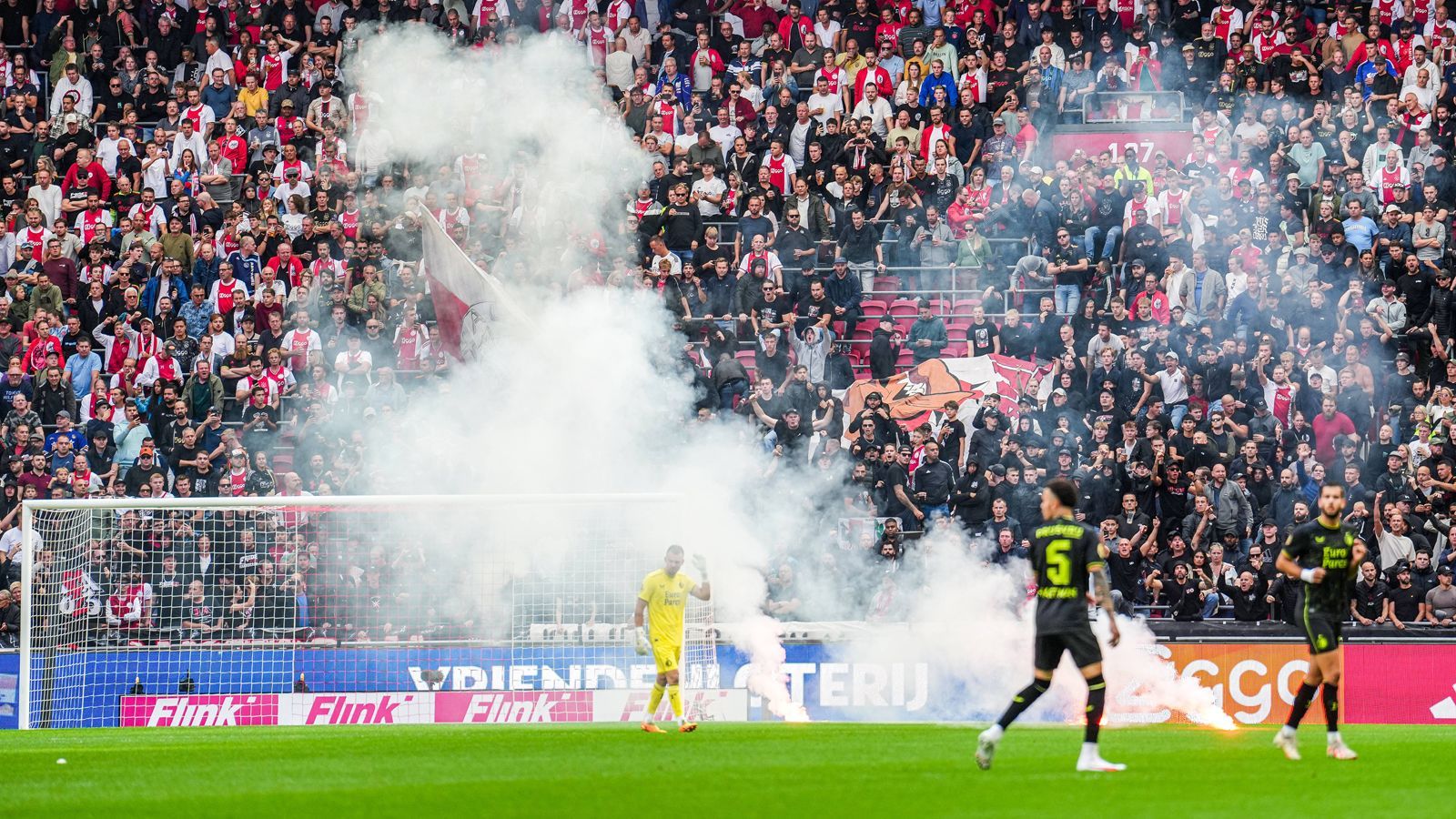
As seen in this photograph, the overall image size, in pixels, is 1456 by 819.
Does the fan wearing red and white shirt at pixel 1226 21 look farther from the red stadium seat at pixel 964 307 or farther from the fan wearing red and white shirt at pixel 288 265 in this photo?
the fan wearing red and white shirt at pixel 288 265

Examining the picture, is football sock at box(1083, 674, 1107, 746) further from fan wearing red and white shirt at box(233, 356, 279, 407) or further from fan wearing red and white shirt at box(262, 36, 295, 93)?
fan wearing red and white shirt at box(262, 36, 295, 93)

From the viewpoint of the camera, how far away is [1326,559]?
12.2 metres

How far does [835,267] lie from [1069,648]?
41.8 feet

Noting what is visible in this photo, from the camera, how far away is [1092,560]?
10.9 metres

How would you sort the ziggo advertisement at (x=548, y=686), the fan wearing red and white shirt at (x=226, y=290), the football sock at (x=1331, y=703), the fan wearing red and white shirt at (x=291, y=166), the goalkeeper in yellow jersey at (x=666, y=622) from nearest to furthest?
the football sock at (x=1331, y=703) → the goalkeeper in yellow jersey at (x=666, y=622) → the ziggo advertisement at (x=548, y=686) → the fan wearing red and white shirt at (x=226, y=290) → the fan wearing red and white shirt at (x=291, y=166)

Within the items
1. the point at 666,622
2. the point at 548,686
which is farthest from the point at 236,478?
the point at 666,622

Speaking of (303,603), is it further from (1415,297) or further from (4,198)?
(1415,297)

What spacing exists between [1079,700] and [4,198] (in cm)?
1648

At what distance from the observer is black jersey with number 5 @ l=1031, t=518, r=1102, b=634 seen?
11.0 meters

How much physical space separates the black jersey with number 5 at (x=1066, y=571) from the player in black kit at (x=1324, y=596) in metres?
1.85

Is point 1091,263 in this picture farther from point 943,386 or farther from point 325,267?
point 325,267

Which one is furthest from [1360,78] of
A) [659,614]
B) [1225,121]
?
[659,614]

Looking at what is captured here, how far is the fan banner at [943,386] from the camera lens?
74.5 ft

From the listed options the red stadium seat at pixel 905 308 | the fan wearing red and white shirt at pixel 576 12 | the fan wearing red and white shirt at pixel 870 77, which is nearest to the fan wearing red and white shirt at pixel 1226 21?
the fan wearing red and white shirt at pixel 870 77
